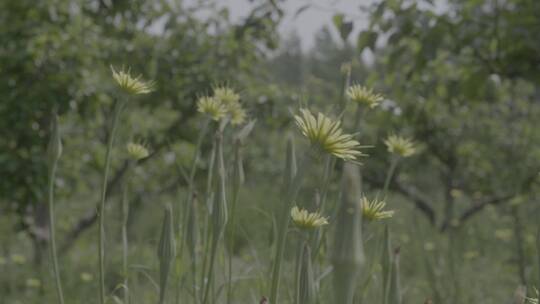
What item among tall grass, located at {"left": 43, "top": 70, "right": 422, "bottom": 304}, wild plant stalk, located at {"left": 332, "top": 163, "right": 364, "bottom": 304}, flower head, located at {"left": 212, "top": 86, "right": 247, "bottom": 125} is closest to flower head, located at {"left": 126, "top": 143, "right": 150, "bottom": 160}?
tall grass, located at {"left": 43, "top": 70, "right": 422, "bottom": 304}

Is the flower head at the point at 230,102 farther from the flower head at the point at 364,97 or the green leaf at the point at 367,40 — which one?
the green leaf at the point at 367,40

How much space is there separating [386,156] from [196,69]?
7.03 feet

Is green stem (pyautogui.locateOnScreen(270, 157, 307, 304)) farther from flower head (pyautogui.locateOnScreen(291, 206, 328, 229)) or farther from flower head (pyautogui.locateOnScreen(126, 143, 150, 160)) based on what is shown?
flower head (pyautogui.locateOnScreen(126, 143, 150, 160))

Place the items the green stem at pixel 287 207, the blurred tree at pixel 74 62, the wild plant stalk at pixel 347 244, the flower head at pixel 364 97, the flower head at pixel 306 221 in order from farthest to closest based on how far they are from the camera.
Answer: the blurred tree at pixel 74 62 → the flower head at pixel 364 97 → the flower head at pixel 306 221 → the green stem at pixel 287 207 → the wild plant stalk at pixel 347 244

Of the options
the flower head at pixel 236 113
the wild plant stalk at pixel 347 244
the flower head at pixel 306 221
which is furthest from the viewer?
the flower head at pixel 236 113

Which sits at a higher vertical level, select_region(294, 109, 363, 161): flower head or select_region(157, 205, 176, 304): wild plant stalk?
select_region(294, 109, 363, 161): flower head

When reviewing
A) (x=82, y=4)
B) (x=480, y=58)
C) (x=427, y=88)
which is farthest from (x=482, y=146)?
(x=82, y=4)

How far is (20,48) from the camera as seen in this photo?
3.06 meters

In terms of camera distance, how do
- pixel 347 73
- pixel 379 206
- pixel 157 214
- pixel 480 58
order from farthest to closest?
pixel 157 214 < pixel 480 58 < pixel 347 73 < pixel 379 206

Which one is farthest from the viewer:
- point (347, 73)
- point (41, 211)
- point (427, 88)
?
point (41, 211)

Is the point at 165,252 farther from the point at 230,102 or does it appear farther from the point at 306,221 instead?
the point at 230,102

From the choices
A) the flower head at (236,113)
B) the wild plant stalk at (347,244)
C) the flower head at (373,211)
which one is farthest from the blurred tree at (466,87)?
the wild plant stalk at (347,244)

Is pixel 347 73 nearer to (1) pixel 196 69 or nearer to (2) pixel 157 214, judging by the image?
(1) pixel 196 69

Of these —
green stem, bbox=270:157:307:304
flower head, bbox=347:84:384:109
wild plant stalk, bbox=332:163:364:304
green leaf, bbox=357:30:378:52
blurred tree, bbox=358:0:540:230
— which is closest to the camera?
wild plant stalk, bbox=332:163:364:304
